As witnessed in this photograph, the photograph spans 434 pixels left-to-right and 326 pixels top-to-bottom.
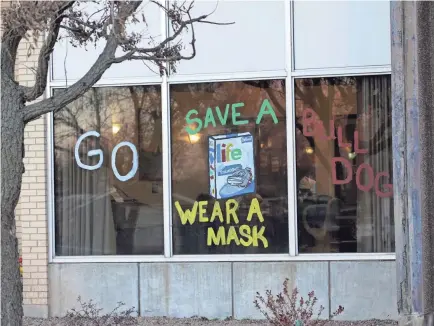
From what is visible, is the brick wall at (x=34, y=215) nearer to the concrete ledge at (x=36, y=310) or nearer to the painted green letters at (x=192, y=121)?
the concrete ledge at (x=36, y=310)

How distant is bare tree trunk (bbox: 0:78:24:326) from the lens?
186 inches

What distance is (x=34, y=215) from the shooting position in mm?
7770

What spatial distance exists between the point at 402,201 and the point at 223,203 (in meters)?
2.41

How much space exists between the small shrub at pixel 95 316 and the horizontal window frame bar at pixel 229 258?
51 cm

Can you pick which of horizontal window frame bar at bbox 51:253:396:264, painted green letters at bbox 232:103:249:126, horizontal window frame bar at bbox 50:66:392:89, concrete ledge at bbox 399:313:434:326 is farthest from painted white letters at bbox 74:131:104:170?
concrete ledge at bbox 399:313:434:326

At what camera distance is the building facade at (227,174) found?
739 centimetres

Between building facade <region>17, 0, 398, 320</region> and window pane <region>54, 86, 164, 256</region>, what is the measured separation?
0.02 meters

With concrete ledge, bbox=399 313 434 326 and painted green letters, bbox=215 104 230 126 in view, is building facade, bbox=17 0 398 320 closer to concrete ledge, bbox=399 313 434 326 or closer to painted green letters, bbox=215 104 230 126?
painted green letters, bbox=215 104 230 126

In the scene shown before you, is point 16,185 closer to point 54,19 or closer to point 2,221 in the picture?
point 2,221

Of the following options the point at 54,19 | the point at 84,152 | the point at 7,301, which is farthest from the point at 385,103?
the point at 7,301

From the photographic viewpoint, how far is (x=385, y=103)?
7.44m

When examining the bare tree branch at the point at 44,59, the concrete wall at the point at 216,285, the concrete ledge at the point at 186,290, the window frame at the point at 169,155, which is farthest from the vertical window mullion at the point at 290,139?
the bare tree branch at the point at 44,59

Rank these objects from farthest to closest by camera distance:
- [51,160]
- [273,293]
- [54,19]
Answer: [51,160] → [273,293] → [54,19]

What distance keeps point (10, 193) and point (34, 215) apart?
311 cm
